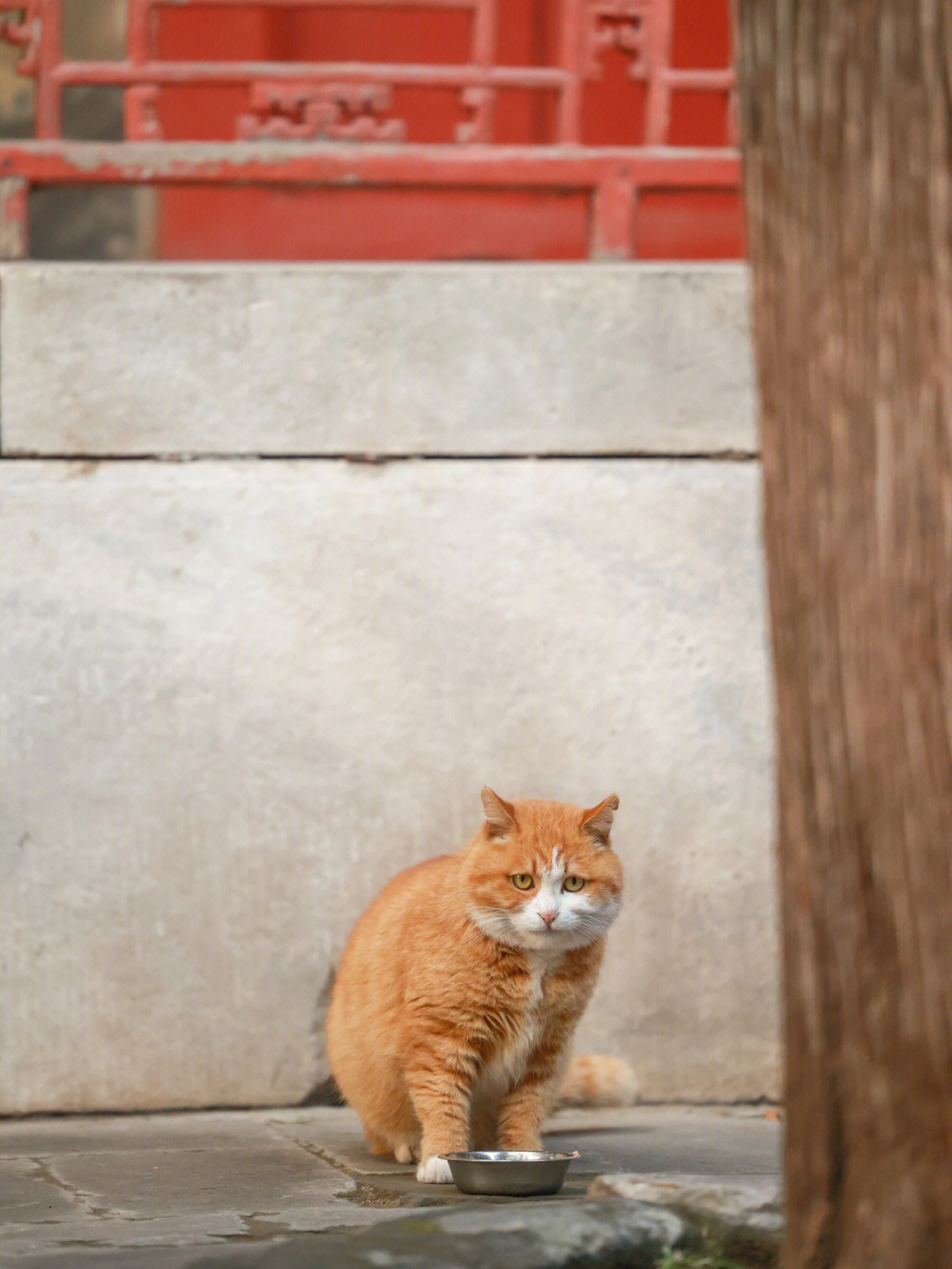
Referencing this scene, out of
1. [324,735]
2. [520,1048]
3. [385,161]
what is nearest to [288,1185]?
[520,1048]

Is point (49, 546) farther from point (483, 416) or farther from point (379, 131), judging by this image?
point (379, 131)

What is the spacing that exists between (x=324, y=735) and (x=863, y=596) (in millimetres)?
2804

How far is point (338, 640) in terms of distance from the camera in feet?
16.5

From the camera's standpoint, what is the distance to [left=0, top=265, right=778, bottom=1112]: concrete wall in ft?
16.1

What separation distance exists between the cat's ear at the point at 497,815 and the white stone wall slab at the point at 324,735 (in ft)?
3.09

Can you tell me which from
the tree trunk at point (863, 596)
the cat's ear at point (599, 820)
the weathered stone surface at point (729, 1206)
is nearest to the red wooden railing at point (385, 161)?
the cat's ear at point (599, 820)

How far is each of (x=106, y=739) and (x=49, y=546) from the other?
2.00ft

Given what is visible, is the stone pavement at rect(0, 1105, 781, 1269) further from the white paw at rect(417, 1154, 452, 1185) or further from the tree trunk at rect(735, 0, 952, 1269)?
the tree trunk at rect(735, 0, 952, 1269)

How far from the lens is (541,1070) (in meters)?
4.07

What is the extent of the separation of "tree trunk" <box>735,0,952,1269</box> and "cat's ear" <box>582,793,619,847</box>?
154 cm

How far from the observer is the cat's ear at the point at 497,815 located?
4.04 metres

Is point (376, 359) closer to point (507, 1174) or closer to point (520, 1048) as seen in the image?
point (520, 1048)

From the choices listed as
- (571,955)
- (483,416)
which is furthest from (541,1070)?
(483,416)

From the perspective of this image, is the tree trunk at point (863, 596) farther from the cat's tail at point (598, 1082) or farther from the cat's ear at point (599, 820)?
the cat's tail at point (598, 1082)
